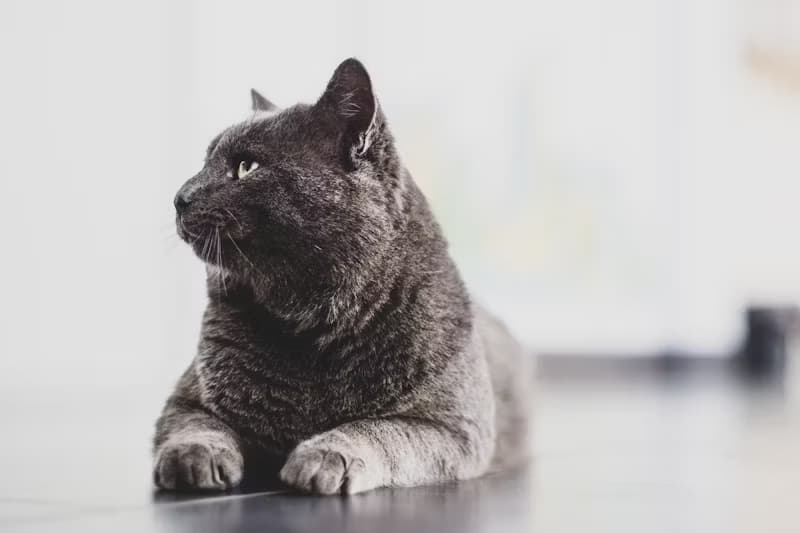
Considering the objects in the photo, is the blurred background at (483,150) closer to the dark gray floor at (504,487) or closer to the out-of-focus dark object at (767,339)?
the out-of-focus dark object at (767,339)

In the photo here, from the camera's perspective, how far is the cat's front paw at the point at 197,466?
55.7 inches

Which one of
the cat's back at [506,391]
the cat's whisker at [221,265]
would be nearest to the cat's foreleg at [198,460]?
the cat's whisker at [221,265]

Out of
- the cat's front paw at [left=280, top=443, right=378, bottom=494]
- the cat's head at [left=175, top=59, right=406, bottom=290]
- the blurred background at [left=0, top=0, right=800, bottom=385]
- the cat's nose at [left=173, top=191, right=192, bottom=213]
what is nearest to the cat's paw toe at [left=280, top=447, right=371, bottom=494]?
the cat's front paw at [left=280, top=443, right=378, bottom=494]

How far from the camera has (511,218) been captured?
516 centimetres

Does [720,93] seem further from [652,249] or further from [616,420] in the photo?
[616,420]

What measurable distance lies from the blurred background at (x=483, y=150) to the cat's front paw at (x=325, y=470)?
1518 millimetres

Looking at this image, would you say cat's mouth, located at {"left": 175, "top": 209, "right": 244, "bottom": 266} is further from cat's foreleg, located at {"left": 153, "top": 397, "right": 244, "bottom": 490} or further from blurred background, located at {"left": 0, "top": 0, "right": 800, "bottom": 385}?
blurred background, located at {"left": 0, "top": 0, "right": 800, "bottom": 385}

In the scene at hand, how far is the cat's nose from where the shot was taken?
1.51m

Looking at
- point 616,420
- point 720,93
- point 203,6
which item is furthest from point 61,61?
point 720,93

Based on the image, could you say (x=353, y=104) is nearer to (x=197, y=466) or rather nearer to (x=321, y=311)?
(x=321, y=311)

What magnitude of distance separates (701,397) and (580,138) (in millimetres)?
1983

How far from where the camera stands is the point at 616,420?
118 inches

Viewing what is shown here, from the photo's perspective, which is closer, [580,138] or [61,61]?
[61,61]

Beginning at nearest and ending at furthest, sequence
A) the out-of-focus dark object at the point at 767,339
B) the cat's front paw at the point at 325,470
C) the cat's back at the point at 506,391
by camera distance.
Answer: the cat's front paw at the point at 325,470, the cat's back at the point at 506,391, the out-of-focus dark object at the point at 767,339
